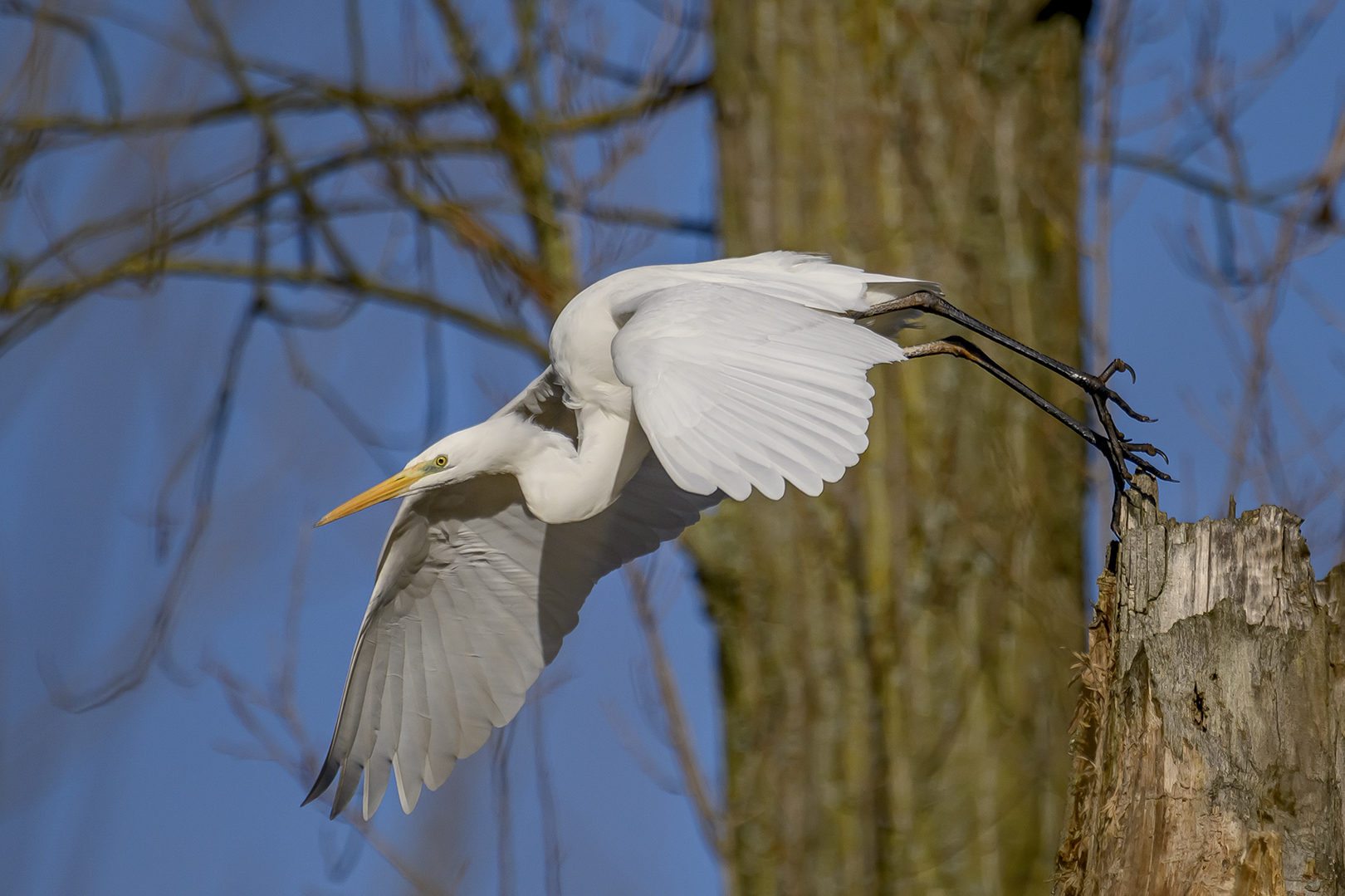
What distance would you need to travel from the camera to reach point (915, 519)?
4.58 metres

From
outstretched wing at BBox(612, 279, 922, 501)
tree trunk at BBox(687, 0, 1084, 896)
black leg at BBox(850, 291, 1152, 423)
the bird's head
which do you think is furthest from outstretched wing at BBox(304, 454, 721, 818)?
tree trunk at BBox(687, 0, 1084, 896)

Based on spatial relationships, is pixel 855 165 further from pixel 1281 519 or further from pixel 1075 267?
pixel 1281 519

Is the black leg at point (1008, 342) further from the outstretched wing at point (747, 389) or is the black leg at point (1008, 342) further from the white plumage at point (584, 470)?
the outstretched wing at point (747, 389)

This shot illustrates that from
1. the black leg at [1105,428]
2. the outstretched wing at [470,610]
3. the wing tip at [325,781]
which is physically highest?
the black leg at [1105,428]

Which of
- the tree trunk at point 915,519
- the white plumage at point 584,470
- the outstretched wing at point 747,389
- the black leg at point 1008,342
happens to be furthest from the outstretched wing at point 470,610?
the tree trunk at point 915,519

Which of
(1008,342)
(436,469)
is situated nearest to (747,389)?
(436,469)

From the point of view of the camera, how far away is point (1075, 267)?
490 cm

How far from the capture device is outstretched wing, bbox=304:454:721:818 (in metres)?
3.06

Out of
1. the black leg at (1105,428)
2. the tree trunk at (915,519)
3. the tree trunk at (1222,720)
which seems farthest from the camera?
the tree trunk at (915,519)

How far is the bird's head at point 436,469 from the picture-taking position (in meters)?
2.81

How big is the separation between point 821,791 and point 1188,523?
2.84 meters

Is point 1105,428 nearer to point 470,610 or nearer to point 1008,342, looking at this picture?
point 1008,342

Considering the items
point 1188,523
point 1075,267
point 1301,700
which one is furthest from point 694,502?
point 1075,267

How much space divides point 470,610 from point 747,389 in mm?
1514
